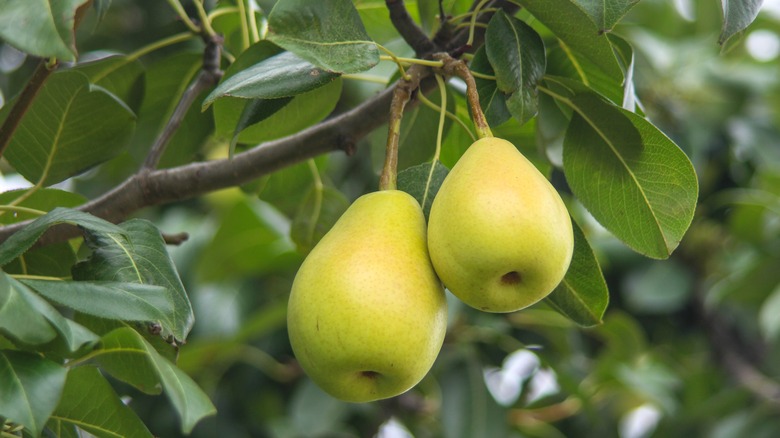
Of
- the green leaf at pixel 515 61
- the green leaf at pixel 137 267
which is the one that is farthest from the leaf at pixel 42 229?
the green leaf at pixel 515 61

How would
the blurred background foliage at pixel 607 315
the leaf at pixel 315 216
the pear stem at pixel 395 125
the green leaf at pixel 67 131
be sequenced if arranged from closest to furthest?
the pear stem at pixel 395 125 → the green leaf at pixel 67 131 → the leaf at pixel 315 216 → the blurred background foliage at pixel 607 315

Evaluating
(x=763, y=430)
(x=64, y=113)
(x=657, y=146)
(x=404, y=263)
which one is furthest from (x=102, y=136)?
(x=763, y=430)

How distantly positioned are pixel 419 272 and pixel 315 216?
23.2 inches

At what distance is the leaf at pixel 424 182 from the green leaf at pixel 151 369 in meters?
0.30

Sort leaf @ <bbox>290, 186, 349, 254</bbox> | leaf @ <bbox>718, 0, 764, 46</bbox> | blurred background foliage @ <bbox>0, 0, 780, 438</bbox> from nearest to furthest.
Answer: leaf @ <bbox>718, 0, 764, 46</bbox> < leaf @ <bbox>290, 186, 349, 254</bbox> < blurred background foliage @ <bbox>0, 0, 780, 438</bbox>

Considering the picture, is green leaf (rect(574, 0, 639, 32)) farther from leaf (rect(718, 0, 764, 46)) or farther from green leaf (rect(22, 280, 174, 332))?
green leaf (rect(22, 280, 174, 332))

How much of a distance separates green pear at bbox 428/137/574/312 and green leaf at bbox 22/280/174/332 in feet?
0.75

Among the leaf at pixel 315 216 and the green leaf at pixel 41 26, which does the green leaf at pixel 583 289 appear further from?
the green leaf at pixel 41 26

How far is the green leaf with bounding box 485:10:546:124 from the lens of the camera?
0.90 meters

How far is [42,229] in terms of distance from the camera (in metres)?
0.78

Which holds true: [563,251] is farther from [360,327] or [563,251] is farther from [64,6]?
[64,6]

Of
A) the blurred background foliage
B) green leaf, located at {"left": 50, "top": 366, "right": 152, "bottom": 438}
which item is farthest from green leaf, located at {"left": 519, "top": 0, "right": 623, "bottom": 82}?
the blurred background foliage

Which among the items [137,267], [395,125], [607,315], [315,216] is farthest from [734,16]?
[607,315]

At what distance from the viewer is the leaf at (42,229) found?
778 millimetres
